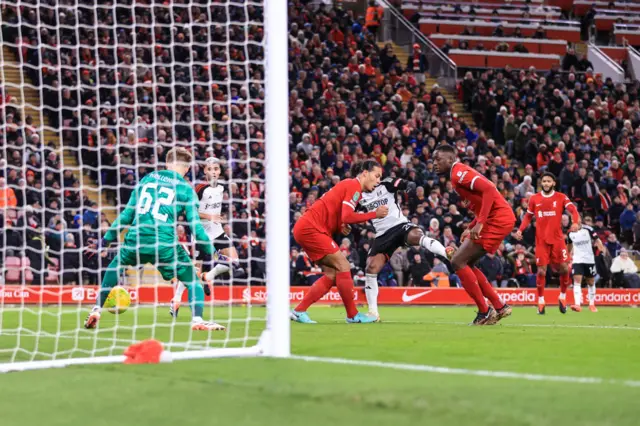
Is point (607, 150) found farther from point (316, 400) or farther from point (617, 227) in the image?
point (316, 400)

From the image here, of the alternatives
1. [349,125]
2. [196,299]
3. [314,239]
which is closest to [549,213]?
[314,239]

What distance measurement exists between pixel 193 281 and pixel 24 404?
4145mm

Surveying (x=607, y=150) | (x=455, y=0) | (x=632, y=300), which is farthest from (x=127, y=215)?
(x=455, y=0)

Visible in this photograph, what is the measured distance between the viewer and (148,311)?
49.4 ft

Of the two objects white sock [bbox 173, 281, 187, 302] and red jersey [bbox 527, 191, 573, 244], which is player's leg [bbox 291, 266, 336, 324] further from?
red jersey [bbox 527, 191, 573, 244]

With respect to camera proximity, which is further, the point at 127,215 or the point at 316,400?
the point at 127,215

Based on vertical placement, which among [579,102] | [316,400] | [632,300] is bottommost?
[632,300]

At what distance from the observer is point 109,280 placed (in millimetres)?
9898

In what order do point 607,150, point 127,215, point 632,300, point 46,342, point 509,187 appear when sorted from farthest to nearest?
point 607,150 → point 509,187 → point 632,300 → point 127,215 → point 46,342

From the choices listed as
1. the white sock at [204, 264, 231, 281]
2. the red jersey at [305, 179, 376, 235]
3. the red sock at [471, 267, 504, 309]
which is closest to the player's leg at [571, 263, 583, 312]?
the red sock at [471, 267, 504, 309]

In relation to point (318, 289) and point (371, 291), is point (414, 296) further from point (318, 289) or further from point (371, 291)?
point (318, 289)

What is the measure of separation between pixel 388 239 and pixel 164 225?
4276mm

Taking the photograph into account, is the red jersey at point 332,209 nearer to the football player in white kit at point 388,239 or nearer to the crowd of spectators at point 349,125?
the football player in white kit at point 388,239

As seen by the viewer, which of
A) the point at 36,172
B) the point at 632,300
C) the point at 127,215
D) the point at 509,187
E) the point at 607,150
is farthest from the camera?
the point at 607,150
